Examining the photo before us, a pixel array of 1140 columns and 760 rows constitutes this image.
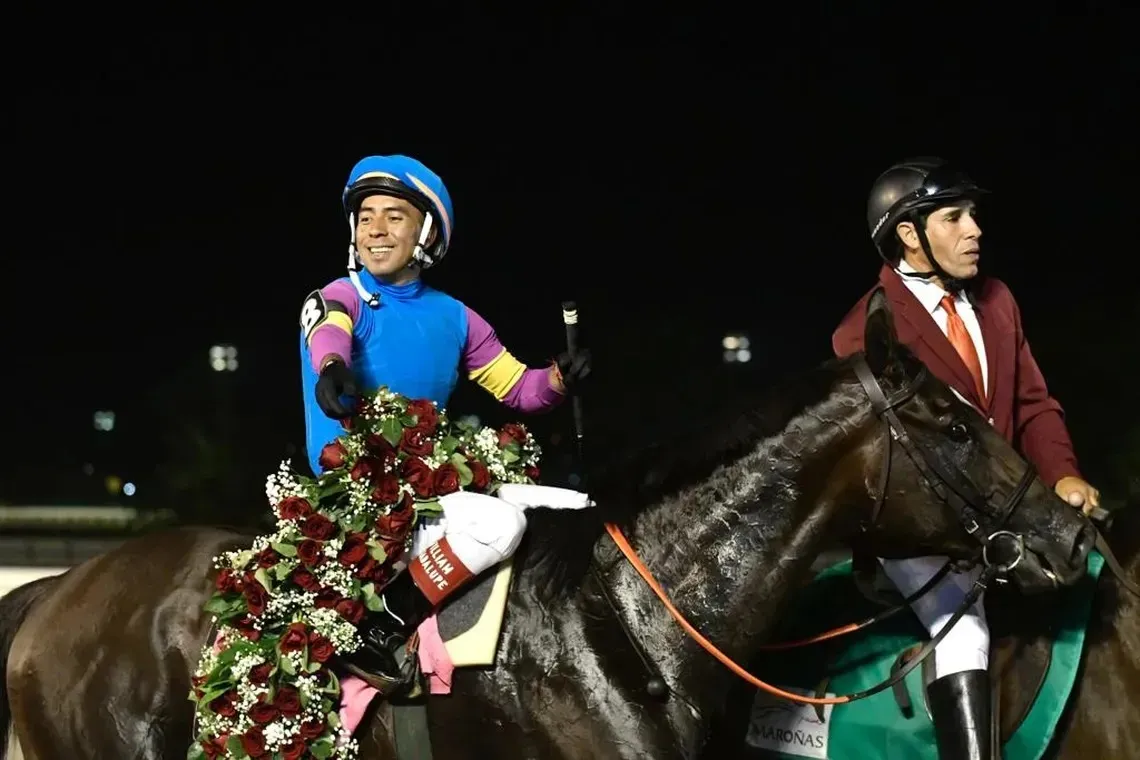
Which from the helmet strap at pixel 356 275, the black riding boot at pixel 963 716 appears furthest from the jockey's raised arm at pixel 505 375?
the black riding boot at pixel 963 716

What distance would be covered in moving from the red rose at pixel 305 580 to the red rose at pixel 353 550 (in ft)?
0.28

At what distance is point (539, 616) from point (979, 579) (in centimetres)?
107

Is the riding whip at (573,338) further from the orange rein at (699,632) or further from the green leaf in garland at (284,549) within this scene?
the green leaf in garland at (284,549)

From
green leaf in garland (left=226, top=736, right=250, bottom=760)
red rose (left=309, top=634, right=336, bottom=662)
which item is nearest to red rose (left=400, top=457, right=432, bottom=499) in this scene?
red rose (left=309, top=634, right=336, bottom=662)

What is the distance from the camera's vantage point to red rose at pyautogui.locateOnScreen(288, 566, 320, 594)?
124 inches

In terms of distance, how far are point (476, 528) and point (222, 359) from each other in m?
24.2

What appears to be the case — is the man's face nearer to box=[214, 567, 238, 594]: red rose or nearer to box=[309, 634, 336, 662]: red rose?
box=[309, 634, 336, 662]: red rose

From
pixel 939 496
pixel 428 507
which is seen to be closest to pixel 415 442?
pixel 428 507

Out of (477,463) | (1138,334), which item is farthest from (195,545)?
(1138,334)

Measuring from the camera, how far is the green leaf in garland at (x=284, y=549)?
321 cm

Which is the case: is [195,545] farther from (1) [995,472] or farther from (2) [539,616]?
(1) [995,472]

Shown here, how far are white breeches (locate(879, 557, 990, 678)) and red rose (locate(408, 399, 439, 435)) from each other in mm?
1245

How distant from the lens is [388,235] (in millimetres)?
3629

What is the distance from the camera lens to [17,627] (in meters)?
3.96
